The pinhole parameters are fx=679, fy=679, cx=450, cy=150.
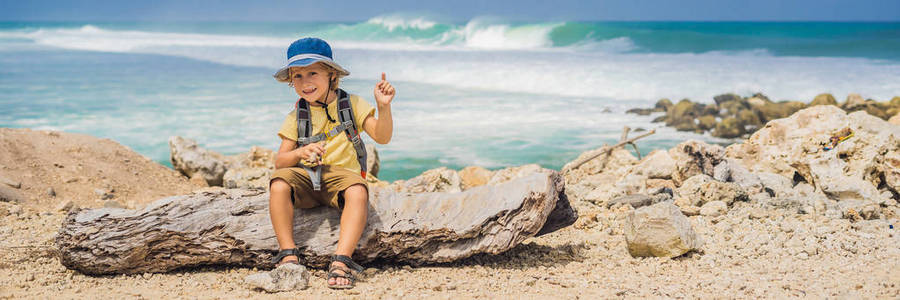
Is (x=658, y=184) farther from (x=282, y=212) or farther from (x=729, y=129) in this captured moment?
(x=729, y=129)

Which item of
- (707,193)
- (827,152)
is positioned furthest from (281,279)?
(827,152)

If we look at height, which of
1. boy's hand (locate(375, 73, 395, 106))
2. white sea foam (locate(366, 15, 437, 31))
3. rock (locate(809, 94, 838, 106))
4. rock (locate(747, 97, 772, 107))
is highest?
white sea foam (locate(366, 15, 437, 31))

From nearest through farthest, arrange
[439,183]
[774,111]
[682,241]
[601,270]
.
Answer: [601,270] < [682,241] < [439,183] < [774,111]

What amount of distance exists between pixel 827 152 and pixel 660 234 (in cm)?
250

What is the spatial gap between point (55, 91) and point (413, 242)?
1818cm

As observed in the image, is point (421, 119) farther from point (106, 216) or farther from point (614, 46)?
point (614, 46)

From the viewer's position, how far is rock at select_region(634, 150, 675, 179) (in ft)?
19.8

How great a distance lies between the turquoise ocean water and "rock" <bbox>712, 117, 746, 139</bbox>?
1.39 feet

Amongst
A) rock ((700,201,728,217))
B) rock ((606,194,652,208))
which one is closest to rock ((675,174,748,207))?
rock ((700,201,728,217))

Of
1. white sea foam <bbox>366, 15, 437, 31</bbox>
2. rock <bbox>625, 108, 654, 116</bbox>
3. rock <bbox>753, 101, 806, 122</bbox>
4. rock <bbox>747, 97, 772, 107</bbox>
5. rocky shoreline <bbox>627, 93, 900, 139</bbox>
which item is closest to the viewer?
rocky shoreline <bbox>627, 93, 900, 139</bbox>

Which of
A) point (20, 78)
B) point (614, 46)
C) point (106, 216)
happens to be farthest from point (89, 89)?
point (614, 46)

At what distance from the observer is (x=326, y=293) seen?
3.23 metres

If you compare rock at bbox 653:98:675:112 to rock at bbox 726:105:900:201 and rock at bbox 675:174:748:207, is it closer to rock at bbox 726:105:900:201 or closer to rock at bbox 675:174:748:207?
rock at bbox 726:105:900:201

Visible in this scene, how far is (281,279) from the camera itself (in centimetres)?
327
